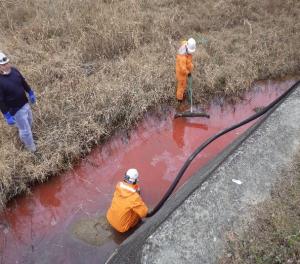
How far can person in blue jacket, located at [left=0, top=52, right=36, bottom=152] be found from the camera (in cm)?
519

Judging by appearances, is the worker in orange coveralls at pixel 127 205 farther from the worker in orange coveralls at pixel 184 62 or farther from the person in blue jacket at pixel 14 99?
the worker in orange coveralls at pixel 184 62

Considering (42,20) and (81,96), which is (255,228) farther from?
(42,20)

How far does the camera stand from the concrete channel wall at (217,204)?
12.2ft

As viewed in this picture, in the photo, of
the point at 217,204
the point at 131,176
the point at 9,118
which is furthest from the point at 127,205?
the point at 9,118

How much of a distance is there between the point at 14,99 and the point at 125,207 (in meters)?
2.32

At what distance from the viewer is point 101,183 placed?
5.89m

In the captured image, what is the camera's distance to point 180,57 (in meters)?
6.57

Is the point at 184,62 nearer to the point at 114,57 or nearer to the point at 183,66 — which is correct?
the point at 183,66

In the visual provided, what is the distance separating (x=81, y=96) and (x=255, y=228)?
4.25m

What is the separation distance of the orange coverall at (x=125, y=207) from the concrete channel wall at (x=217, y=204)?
0.81 feet

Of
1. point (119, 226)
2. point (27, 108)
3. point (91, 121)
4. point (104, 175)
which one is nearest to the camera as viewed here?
point (119, 226)

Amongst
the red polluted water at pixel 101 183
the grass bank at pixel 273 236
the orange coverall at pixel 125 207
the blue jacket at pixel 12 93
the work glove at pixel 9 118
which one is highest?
the blue jacket at pixel 12 93

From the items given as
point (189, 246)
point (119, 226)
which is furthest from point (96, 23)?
point (189, 246)

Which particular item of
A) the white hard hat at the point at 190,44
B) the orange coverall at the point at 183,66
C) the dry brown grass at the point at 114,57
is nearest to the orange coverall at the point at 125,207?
the dry brown grass at the point at 114,57
